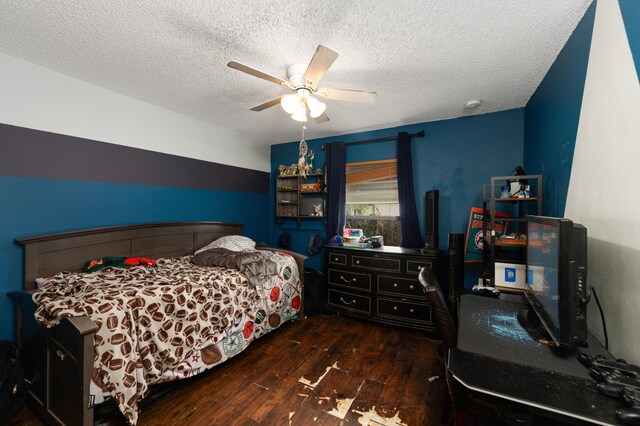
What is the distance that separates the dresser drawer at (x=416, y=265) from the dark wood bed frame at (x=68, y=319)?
127cm

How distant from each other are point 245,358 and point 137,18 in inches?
106

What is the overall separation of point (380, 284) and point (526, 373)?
2.16 meters

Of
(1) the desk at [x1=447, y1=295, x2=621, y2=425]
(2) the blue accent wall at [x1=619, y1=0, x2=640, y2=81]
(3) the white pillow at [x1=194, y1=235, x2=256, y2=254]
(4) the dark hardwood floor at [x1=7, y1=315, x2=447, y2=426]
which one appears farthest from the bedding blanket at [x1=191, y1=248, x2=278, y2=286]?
(2) the blue accent wall at [x1=619, y1=0, x2=640, y2=81]

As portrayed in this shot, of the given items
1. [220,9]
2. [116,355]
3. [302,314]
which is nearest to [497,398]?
[116,355]

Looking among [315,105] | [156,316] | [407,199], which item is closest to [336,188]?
[407,199]

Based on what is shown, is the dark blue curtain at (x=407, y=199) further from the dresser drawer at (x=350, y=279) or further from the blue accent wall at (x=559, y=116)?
the blue accent wall at (x=559, y=116)

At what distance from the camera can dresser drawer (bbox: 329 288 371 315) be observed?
10.3 feet

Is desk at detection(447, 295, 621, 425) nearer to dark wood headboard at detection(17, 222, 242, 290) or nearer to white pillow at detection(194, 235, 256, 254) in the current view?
white pillow at detection(194, 235, 256, 254)

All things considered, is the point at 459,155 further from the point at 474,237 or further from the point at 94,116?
the point at 94,116

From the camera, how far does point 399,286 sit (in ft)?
9.73

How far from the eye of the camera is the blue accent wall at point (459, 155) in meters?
2.93

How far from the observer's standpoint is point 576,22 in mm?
1558

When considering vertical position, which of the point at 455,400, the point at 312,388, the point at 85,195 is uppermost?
the point at 85,195

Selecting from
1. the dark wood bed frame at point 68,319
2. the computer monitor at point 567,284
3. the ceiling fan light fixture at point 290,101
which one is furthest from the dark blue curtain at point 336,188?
the computer monitor at point 567,284
